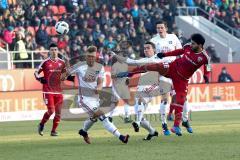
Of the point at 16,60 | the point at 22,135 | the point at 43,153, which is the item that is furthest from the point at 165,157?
the point at 16,60

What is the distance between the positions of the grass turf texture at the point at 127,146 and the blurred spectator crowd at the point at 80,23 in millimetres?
13638

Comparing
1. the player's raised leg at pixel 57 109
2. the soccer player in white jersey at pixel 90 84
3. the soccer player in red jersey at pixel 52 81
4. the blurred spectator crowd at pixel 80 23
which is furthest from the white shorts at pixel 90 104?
the blurred spectator crowd at pixel 80 23

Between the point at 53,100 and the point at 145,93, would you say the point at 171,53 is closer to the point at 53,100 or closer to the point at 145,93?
the point at 145,93

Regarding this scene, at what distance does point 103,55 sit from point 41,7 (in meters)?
3.56

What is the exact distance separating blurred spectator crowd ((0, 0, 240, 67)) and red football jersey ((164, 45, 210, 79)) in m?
15.9

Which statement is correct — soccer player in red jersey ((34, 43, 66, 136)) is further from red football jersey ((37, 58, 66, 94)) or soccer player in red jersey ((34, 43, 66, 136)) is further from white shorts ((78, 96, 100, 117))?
white shorts ((78, 96, 100, 117))

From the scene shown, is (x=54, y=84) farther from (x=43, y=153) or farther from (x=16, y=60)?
(x=16, y=60)

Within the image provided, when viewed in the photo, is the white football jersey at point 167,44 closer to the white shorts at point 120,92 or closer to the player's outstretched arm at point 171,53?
the player's outstretched arm at point 171,53

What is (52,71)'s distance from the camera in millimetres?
23234

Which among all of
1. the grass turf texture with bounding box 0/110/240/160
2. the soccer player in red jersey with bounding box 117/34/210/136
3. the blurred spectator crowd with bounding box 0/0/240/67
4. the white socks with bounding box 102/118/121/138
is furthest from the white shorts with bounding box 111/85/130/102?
the white socks with bounding box 102/118/121/138

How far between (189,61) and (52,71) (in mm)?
5226

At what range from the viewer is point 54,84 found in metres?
22.9

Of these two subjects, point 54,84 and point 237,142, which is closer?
point 237,142

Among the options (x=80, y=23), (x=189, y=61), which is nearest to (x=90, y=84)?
(x=189, y=61)
